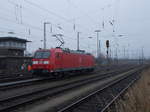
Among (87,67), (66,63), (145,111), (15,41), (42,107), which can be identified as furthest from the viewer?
(15,41)

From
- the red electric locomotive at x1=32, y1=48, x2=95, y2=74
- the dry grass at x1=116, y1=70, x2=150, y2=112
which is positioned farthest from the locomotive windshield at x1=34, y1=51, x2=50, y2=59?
the dry grass at x1=116, y1=70, x2=150, y2=112

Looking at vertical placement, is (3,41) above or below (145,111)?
above

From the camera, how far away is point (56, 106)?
31.5 feet

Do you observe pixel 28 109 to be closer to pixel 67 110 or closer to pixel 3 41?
pixel 67 110

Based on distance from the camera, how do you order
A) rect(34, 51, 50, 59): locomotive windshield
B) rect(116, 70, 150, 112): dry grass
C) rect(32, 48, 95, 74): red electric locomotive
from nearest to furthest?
rect(116, 70, 150, 112): dry grass, rect(32, 48, 95, 74): red electric locomotive, rect(34, 51, 50, 59): locomotive windshield

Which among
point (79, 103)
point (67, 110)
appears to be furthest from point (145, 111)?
point (79, 103)

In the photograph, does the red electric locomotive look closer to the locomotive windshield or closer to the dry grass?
the locomotive windshield

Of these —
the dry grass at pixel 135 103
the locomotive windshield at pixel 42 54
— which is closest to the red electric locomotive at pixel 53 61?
the locomotive windshield at pixel 42 54

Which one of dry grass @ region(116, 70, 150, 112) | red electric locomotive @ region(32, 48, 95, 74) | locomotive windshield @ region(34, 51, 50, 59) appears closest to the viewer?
dry grass @ region(116, 70, 150, 112)

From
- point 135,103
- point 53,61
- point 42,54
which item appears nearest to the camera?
point 135,103

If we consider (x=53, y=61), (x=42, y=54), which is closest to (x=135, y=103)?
(x=53, y=61)

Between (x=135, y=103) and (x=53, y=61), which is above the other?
(x=53, y=61)

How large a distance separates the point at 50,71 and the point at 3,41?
34.0 metres

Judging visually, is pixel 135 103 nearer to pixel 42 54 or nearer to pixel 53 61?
pixel 53 61
